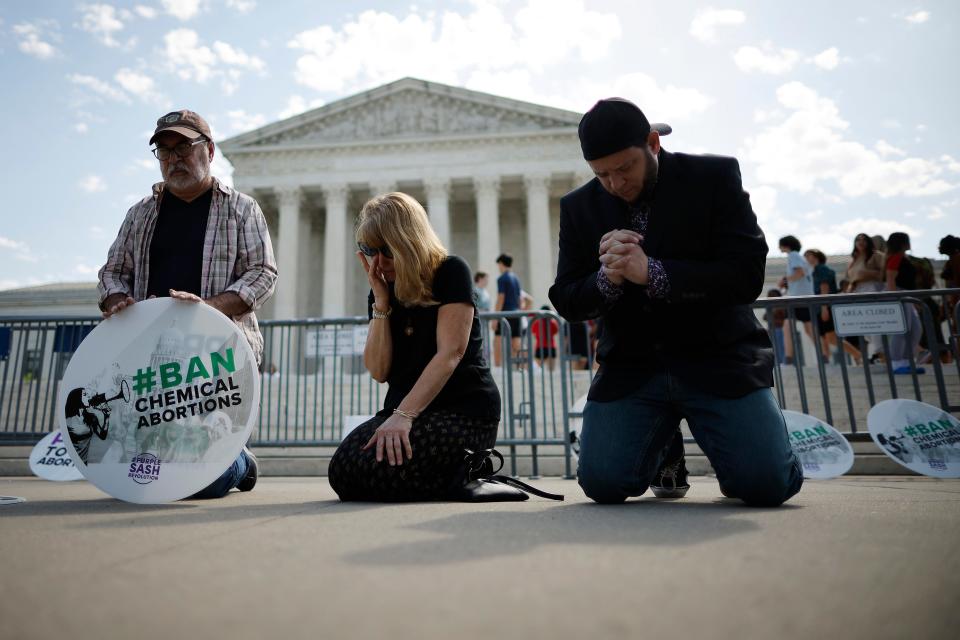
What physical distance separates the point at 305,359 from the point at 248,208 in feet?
14.1

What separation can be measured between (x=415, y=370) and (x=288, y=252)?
29274 millimetres

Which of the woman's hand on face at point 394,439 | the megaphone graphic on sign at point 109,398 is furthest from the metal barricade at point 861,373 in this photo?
the megaphone graphic on sign at point 109,398

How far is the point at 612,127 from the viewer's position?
98.7 inches

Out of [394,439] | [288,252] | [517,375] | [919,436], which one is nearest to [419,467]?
[394,439]

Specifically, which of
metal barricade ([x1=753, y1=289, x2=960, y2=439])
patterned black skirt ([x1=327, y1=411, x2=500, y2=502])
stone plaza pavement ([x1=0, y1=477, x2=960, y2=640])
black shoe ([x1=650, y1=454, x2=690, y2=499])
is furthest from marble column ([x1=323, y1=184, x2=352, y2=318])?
stone plaza pavement ([x1=0, y1=477, x2=960, y2=640])

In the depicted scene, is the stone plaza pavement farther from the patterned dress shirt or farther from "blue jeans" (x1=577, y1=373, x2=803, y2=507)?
the patterned dress shirt

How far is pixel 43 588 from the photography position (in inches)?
46.2

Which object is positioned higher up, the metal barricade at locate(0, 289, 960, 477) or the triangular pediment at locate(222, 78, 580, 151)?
the triangular pediment at locate(222, 78, 580, 151)

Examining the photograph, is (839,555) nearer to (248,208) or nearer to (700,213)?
(700,213)

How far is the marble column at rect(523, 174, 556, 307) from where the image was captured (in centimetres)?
2948

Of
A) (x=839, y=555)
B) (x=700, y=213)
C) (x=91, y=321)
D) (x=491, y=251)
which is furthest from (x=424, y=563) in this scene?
(x=491, y=251)

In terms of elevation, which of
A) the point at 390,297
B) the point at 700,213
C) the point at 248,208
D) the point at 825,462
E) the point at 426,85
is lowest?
the point at 825,462

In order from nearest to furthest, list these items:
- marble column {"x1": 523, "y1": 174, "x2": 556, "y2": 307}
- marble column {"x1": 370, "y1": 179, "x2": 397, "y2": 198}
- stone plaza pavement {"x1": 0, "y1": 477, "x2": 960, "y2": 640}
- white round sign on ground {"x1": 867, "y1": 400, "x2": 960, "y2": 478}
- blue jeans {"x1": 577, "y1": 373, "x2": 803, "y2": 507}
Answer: stone plaza pavement {"x1": 0, "y1": 477, "x2": 960, "y2": 640}
blue jeans {"x1": 577, "y1": 373, "x2": 803, "y2": 507}
white round sign on ground {"x1": 867, "y1": 400, "x2": 960, "y2": 478}
marble column {"x1": 523, "y1": 174, "x2": 556, "y2": 307}
marble column {"x1": 370, "y1": 179, "x2": 397, "y2": 198}

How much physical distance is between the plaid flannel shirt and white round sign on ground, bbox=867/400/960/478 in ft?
15.8
